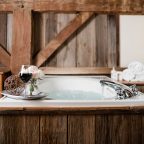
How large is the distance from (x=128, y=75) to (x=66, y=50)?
1.14 meters

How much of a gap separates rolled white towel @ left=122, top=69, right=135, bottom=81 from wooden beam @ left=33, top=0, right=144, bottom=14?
3.44 feet

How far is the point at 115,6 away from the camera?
13.7ft

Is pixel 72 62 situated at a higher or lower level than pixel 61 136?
higher

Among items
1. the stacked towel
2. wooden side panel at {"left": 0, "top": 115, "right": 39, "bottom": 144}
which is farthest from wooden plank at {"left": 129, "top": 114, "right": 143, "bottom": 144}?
the stacked towel

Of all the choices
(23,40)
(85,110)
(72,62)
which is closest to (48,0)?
(23,40)

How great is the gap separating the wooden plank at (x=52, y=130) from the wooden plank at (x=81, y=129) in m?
0.05

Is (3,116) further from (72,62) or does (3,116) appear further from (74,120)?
(72,62)

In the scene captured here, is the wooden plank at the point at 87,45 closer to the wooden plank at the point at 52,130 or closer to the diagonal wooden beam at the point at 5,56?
the diagonal wooden beam at the point at 5,56

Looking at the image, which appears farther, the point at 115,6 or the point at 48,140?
the point at 115,6

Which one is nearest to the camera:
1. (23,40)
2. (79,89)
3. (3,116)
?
(3,116)

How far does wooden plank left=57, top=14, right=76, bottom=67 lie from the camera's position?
4.27 metres

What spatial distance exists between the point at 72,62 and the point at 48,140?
2.63 metres

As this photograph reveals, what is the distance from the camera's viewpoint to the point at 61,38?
4.19 meters

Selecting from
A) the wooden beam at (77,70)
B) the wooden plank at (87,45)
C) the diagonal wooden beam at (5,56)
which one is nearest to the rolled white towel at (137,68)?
the wooden beam at (77,70)
